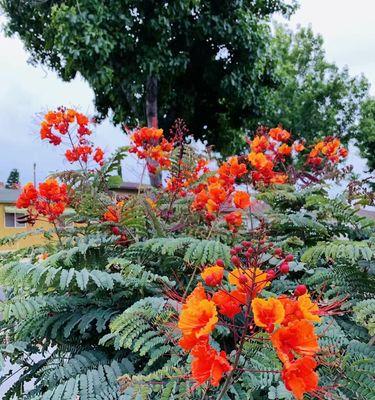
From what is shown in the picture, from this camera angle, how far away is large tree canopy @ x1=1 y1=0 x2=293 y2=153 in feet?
30.1

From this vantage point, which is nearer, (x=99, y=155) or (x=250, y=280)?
(x=250, y=280)

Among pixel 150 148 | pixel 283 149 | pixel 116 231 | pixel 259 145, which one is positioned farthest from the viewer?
pixel 283 149

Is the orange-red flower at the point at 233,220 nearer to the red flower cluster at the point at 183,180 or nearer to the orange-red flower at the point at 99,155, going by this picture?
the red flower cluster at the point at 183,180

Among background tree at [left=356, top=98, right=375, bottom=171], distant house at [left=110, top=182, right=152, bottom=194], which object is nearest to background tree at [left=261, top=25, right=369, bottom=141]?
background tree at [left=356, top=98, right=375, bottom=171]

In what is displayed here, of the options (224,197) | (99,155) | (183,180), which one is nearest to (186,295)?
(224,197)

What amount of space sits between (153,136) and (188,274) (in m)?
1.18

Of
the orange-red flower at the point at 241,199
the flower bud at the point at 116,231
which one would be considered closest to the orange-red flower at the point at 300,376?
the orange-red flower at the point at 241,199

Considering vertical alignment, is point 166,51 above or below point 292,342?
above

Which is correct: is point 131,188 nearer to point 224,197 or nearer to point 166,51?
point 166,51

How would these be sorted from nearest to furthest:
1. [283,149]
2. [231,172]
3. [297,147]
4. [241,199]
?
[241,199], [231,172], [283,149], [297,147]

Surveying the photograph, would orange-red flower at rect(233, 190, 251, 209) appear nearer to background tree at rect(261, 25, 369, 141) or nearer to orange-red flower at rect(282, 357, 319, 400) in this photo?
orange-red flower at rect(282, 357, 319, 400)

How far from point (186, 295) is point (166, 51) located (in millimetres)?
9131

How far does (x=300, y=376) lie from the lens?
3.17 feet

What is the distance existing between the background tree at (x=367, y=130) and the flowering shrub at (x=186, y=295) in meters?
18.4
